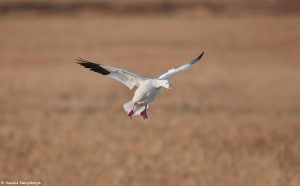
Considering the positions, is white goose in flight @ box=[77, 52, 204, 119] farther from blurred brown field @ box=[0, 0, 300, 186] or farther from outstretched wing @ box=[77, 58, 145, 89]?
blurred brown field @ box=[0, 0, 300, 186]

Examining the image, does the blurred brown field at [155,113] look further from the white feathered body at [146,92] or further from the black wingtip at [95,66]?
the white feathered body at [146,92]

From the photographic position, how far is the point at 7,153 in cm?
1191

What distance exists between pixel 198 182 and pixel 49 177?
2285 mm

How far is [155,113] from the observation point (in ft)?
51.4

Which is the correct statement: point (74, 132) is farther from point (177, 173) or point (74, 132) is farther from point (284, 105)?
point (284, 105)

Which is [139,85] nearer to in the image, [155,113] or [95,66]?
[95,66]

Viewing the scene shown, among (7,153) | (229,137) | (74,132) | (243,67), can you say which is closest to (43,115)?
(74,132)

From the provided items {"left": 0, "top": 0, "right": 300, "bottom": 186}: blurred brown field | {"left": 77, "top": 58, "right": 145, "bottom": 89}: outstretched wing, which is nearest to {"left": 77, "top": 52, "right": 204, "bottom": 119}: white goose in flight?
{"left": 77, "top": 58, "right": 145, "bottom": 89}: outstretched wing

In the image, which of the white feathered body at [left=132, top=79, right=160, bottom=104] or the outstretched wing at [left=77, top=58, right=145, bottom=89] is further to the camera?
the outstretched wing at [left=77, top=58, right=145, bottom=89]

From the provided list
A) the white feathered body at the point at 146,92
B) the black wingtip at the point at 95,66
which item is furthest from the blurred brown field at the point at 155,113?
the white feathered body at the point at 146,92

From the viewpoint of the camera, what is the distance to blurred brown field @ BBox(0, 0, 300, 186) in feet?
36.4

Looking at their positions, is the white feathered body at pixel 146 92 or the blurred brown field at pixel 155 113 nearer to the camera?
the white feathered body at pixel 146 92

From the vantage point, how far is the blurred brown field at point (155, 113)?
36.4ft

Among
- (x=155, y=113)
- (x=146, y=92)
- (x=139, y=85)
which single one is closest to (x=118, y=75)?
(x=139, y=85)
